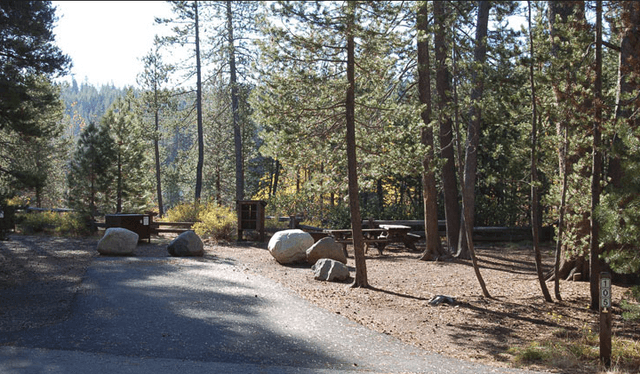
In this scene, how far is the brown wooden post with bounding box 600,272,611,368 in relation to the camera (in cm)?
559

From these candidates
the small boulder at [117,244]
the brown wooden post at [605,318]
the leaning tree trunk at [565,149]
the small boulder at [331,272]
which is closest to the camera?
the brown wooden post at [605,318]

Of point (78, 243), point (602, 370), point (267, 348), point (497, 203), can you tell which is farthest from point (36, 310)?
point (497, 203)

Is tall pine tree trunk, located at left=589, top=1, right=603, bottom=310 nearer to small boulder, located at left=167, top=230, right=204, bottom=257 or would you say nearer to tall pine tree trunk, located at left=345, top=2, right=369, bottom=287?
tall pine tree trunk, located at left=345, top=2, right=369, bottom=287

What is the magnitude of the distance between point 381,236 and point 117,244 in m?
7.55

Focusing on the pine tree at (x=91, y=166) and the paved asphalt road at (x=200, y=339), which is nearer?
the paved asphalt road at (x=200, y=339)

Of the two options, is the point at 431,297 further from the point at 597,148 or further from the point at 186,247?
the point at 186,247

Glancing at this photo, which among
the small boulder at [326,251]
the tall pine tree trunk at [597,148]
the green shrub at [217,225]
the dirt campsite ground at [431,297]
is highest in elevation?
the tall pine tree trunk at [597,148]

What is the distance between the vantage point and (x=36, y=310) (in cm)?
700

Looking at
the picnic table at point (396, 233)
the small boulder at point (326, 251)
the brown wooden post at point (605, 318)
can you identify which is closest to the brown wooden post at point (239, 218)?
the picnic table at point (396, 233)

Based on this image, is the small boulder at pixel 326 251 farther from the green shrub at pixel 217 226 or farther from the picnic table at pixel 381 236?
the green shrub at pixel 217 226

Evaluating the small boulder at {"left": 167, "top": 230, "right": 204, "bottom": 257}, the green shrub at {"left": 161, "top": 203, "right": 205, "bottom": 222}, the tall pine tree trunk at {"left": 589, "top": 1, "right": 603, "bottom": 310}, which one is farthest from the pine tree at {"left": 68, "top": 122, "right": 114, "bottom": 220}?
the tall pine tree trunk at {"left": 589, "top": 1, "right": 603, "bottom": 310}

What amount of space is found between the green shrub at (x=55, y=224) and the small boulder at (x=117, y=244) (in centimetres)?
573

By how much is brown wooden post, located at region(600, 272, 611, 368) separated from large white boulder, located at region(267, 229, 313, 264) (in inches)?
309

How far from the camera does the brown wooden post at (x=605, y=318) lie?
5.59 meters
